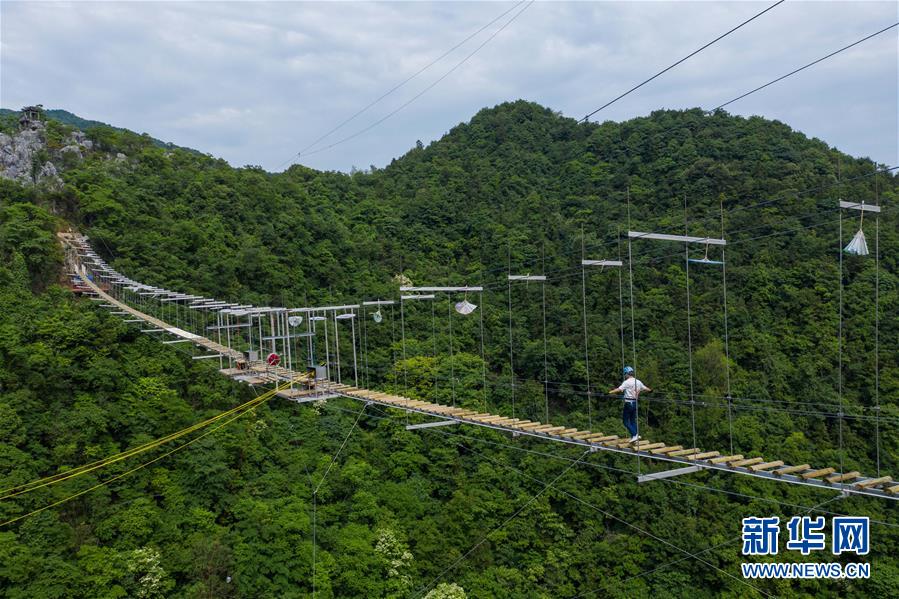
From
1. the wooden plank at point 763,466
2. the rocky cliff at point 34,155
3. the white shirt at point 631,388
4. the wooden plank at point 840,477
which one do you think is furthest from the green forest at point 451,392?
the wooden plank at point 840,477

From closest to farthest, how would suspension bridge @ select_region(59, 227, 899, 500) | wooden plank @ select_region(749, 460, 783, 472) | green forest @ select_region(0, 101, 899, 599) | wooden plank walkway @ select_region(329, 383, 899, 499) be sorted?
wooden plank walkway @ select_region(329, 383, 899, 499), suspension bridge @ select_region(59, 227, 899, 500), wooden plank @ select_region(749, 460, 783, 472), green forest @ select_region(0, 101, 899, 599)

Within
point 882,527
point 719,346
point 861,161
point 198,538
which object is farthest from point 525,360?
point 861,161

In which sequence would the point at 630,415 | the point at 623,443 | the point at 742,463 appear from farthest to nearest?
the point at 630,415 < the point at 623,443 < the point at 742,463

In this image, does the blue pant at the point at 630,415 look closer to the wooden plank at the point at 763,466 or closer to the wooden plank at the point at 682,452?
the wooden plank at the point at 682,452

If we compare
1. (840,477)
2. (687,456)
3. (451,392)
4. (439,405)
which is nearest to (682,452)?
(687,456)

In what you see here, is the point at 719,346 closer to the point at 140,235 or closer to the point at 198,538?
the point at 198,538

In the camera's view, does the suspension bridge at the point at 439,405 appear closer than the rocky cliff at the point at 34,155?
Yes

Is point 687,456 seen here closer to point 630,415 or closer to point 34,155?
point 630,415


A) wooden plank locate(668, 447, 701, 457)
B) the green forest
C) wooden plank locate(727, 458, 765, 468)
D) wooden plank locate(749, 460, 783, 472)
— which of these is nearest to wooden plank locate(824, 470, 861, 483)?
wooden plank locate(749, 460, 783, 472)

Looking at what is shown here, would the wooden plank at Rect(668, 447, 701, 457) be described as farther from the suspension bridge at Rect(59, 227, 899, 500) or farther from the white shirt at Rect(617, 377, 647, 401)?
the white shirt at Rect(617, 377, 647, 401)
